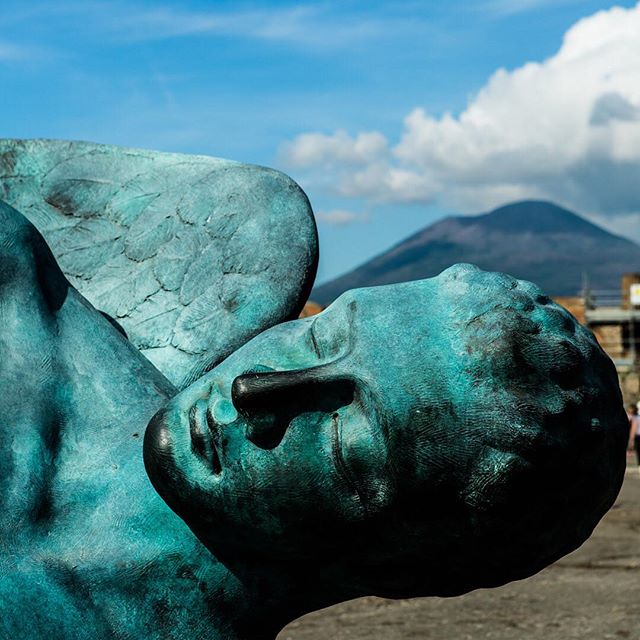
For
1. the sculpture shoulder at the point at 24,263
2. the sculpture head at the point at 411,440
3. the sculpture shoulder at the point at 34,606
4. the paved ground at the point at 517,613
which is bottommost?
the paved ground at the point at 517,613

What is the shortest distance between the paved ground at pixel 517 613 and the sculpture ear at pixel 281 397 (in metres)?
5.23

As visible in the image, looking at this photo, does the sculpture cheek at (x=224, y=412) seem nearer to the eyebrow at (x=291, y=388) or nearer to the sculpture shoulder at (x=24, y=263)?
the eyebrow at (x=291, y=388)

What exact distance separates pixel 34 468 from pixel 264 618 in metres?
0.39

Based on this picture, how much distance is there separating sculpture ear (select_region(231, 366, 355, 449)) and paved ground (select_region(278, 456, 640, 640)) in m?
5.23

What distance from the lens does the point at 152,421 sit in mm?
1549

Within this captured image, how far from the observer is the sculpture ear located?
1.44 metres

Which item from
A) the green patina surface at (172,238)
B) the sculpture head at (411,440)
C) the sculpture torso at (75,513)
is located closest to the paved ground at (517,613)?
the green patina surface at (172,238)

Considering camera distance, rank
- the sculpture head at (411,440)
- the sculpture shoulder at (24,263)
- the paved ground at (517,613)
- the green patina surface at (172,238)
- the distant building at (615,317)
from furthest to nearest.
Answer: the distant building at (615,317)
the paved ground at (517,613)
the green patina surface at (172,238)
the sculpture shoulder at (24,263)
the sculpture head at (411,440)

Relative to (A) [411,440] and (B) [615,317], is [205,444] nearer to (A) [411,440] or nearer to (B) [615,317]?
(A) [411,440]

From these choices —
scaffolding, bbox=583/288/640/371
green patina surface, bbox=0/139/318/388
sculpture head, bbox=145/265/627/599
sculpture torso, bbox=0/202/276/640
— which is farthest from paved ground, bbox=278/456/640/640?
scaffolding, bbox=583/288/640/371

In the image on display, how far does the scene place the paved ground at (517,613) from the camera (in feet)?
21.5

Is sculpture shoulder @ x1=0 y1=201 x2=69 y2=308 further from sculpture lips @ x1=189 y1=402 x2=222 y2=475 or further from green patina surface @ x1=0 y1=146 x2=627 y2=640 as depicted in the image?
sculpture lips @ x1=189 y1=402 x2=222 y2=475

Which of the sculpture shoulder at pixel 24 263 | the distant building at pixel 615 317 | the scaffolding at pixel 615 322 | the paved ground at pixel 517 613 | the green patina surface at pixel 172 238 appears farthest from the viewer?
the scaffolding at pixel 615 322

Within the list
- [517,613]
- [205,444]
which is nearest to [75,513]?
[205,444]
